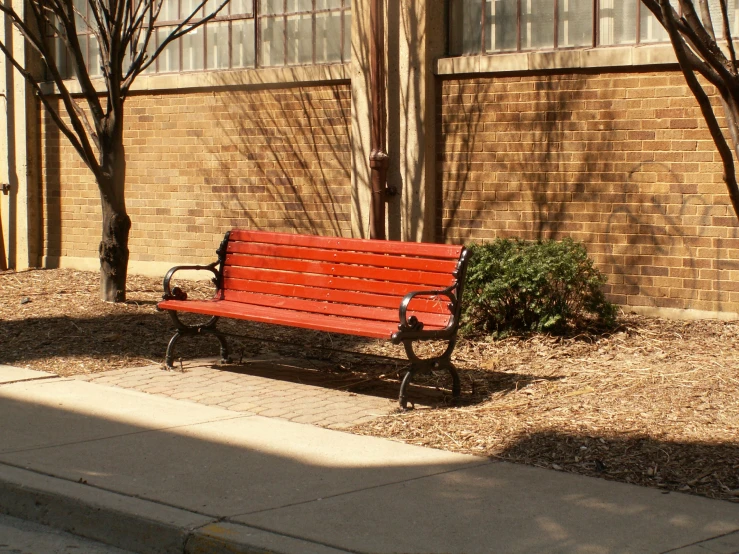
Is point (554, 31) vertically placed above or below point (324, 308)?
above

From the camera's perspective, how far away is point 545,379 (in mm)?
7832

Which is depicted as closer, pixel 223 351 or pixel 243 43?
pixel 223 351

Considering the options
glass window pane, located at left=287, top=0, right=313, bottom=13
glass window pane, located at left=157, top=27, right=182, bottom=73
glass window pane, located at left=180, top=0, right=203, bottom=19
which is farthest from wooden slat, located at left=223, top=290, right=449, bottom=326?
glass window pane, located at left=180, top=0, right=203, bottom=19

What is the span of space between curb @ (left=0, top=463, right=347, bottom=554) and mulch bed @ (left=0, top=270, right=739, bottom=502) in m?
1.79

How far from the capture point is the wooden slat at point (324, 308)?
25.0 feet

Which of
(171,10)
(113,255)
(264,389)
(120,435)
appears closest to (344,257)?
(264,389)

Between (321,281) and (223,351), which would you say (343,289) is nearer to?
(321,281)

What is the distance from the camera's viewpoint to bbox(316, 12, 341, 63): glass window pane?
39.9 ft

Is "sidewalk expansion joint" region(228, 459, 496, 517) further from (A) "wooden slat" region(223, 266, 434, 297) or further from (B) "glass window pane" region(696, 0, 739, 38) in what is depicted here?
(B) "glass window pane" region(696, 0, 739, 38)

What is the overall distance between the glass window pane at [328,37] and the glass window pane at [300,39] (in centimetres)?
12

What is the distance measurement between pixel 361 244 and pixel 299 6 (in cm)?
536

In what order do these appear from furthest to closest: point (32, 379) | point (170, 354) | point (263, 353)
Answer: point (263, 353) < point (170, 354) < point (32, 379)

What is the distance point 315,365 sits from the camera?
8773 millimetres

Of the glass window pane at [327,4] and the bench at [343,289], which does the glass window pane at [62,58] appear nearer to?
the glass window pane at [327,4]
